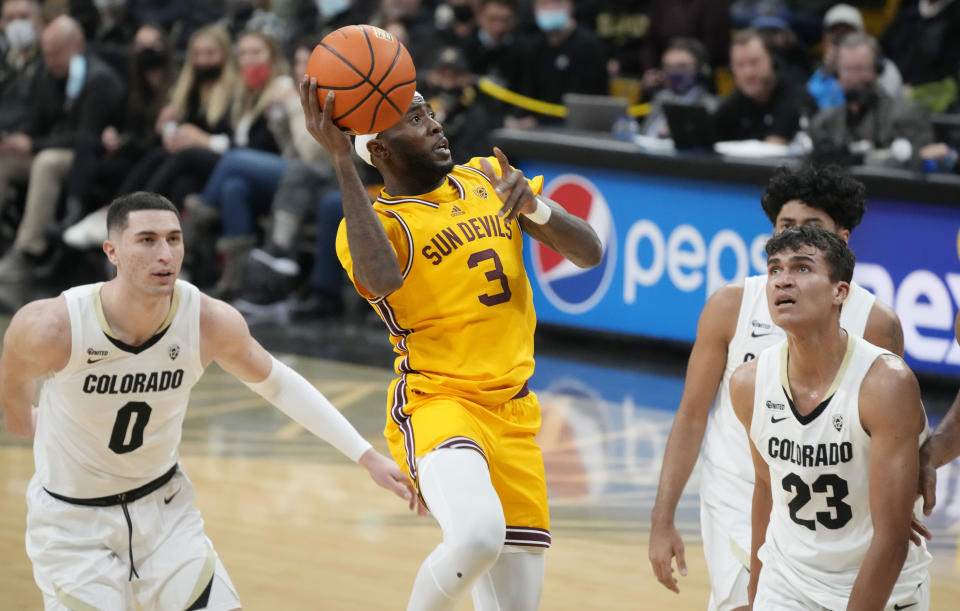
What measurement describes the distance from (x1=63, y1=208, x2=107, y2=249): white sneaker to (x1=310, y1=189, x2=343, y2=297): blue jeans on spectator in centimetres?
190

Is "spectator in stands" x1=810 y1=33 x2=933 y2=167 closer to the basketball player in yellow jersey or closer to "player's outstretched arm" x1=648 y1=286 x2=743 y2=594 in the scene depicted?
"player's outstretched arm" x1=648 y1=286 x2=743 y2=594

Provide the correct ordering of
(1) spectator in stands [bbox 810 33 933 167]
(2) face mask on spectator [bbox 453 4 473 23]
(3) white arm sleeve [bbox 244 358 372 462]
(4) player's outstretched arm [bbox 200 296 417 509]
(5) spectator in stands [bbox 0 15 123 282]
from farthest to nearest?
1. (5) spectator in stands [bbox 0 15 123 282]
2. (2) face mask on spectator [bbox 453 4 473 23]
3. (1) spectator in stands [bbox 810 33 933 167]
4. (3) white arm sleeve [bbox 244 358 372 462]
5. (4) player's outstretched arm [bbox 200 296 417 509]

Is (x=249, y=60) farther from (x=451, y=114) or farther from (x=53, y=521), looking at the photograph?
(x=53, y=521)

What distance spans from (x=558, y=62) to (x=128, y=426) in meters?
7.38

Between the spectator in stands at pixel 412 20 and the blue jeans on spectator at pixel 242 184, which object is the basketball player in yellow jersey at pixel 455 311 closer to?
the blue jeans on spectator at pixel 242 184

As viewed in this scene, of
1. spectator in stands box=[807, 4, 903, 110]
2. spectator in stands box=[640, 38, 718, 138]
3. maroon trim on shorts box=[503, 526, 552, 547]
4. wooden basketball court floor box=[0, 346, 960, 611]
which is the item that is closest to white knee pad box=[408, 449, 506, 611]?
maroon trim on shorts box=[503, 526, 552, 547]

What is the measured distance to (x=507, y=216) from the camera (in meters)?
4.18

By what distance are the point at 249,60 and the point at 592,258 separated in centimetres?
726

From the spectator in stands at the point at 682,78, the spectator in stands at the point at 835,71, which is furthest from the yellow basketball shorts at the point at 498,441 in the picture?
the spectator in stands at the point at 682,78

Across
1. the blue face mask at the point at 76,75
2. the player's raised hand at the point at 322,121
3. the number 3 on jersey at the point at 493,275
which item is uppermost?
the player's raised hand at the point at 322,121

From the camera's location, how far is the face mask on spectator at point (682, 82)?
10211mm

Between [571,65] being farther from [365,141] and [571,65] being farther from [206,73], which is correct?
[365,141]

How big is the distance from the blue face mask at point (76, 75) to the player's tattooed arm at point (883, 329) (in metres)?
9.74

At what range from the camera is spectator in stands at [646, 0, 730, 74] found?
1112cm
